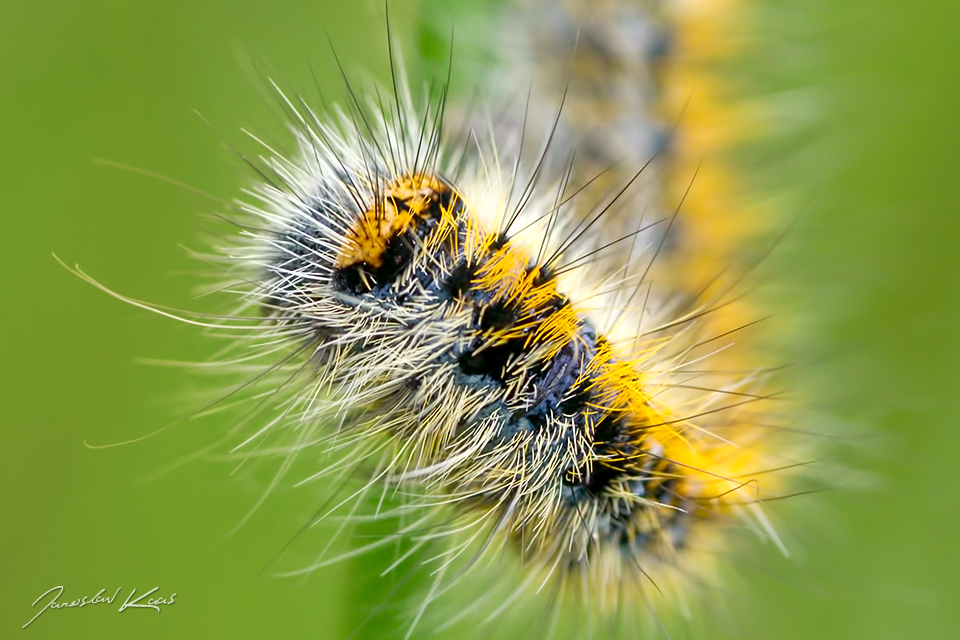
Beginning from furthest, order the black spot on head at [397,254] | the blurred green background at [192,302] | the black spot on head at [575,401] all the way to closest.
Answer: the blurred green background at [192,302], the black spot on head at [575,401], the black spot on head at [397,254]

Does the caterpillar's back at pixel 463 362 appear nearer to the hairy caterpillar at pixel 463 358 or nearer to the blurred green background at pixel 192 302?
the hairy caterpillar at pixel 463 358

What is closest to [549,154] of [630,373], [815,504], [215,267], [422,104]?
[422,104]
